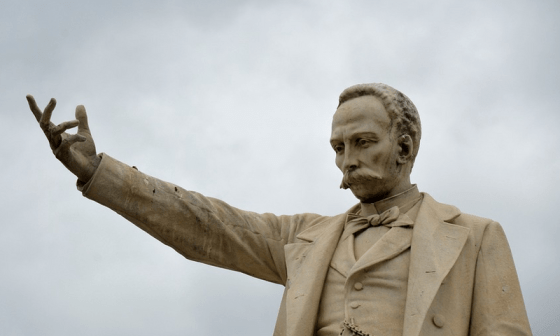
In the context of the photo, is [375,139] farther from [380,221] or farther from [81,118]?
[81,118]

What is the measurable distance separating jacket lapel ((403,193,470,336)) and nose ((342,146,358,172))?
0.88 meters

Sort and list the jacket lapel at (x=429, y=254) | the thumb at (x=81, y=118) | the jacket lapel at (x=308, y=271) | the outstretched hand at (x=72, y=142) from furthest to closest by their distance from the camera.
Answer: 1. the thumb at (x=81, y=118)
2. the jacket lapel at (x=308, y=271)
3. the outstretched hand at (x=72, y=142)
4. the jacket lapel at (x=429, y=254)

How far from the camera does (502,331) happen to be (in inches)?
430

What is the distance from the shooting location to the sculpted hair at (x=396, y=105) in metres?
12.0

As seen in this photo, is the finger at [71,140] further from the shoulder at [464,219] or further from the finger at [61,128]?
the shoulder at [464,219]

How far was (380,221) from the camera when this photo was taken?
1191 cm

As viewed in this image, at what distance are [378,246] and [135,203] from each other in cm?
267

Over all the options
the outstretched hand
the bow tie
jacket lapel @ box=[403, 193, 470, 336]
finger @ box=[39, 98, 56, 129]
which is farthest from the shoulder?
finger @ box=[39, 98, 56, 129]

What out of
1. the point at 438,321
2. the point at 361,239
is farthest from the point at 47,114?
the point at 438,321

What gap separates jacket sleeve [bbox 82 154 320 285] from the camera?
1174cm

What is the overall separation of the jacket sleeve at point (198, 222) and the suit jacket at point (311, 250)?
11 mm

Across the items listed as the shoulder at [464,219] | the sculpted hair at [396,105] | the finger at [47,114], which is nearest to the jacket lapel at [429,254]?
A: the shoulder at [464,219]

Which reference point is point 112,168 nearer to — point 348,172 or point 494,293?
point 348,172

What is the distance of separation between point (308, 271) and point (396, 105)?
2.09 metres
